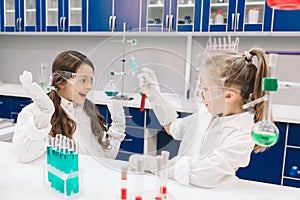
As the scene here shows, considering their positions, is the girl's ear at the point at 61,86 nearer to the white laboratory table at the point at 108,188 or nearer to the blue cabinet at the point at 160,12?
the white laboratory table at the point at 108,188

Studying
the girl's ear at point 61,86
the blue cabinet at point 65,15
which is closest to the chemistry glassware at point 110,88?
the girl's ear at point 61,86

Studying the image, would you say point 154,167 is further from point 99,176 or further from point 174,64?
point 174,64

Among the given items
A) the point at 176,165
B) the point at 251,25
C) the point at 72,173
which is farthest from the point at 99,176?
the point at 251,25

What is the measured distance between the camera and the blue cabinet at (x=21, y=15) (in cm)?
344

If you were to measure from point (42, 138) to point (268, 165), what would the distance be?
1.89 meters

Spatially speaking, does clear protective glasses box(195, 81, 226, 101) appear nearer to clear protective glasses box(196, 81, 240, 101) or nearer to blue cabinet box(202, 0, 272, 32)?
clear protective glasses box(196, 81, 240, 101)

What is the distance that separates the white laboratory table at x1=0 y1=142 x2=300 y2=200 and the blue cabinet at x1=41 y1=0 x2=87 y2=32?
7.82ft

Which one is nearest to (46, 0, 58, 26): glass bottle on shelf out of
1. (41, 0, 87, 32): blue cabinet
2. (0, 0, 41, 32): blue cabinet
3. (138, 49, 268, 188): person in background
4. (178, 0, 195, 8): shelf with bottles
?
(41, 0, 87, 32): blue cabinet

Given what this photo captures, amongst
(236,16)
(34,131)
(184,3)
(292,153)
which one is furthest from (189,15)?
(34,131)

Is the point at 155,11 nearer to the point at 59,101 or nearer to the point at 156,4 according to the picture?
the point at 156,4

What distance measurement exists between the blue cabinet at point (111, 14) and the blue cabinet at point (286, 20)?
1259 mm

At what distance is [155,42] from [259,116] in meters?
0.42

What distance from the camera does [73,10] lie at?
10.7ft

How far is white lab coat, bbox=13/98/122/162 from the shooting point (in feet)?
3.65
